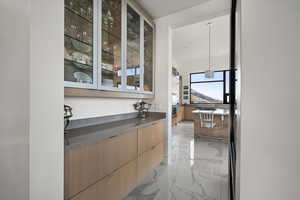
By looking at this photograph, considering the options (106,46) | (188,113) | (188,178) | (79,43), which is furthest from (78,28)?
(188,113)

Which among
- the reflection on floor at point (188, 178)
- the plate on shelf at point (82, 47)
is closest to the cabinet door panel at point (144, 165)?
the reflection on floor at point (188, 178)

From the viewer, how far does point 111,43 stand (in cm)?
161

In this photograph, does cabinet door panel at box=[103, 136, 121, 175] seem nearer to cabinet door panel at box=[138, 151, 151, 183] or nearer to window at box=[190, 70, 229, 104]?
cabinet door panel at box=[138, 151, 151, 183]

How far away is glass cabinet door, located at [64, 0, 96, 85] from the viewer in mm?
1198

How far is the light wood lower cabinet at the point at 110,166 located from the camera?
36.5 inches

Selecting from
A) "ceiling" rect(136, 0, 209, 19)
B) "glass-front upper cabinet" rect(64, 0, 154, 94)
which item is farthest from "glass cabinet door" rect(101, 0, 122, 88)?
"ceiling" rect(136, 0, 209, 19)

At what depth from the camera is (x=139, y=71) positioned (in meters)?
2.05
